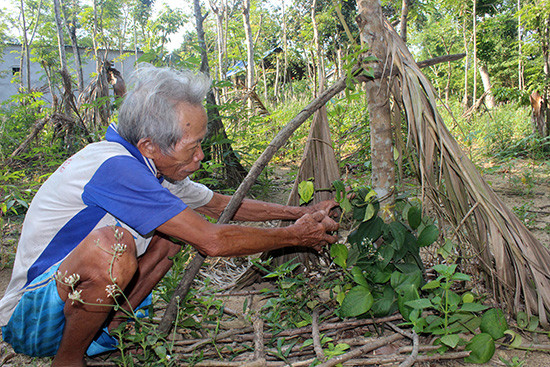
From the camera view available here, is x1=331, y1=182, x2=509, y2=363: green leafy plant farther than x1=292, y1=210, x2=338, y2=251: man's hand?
No

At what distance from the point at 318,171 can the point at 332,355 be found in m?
1.02

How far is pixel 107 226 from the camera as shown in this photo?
1468 mm

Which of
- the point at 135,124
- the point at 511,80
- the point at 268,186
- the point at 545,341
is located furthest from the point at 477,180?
the point at 511,80

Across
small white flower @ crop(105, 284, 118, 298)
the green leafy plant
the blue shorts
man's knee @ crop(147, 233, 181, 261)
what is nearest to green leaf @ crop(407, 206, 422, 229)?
the green leafy plant

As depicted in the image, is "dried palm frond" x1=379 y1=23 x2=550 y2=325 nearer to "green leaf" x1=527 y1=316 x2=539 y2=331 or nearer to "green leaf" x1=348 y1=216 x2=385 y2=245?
"green leaf" x1=527 y1=316 x2=539 y2=331

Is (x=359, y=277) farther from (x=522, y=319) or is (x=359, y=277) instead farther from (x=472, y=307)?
(x=522, y=319)

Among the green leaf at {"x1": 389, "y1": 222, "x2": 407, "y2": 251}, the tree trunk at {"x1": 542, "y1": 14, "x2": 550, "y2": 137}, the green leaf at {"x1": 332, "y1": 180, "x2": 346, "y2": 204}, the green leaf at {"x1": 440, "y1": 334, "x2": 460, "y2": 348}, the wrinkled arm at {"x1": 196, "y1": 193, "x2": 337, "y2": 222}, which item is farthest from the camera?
the tree trunk at {"x1": 542, "y1": 14, "x2": 550, "y2": 137}

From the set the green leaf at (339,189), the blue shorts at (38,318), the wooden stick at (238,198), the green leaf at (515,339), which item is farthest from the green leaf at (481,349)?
the blue shorts at (38,318)

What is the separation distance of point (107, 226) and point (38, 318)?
0.43 m

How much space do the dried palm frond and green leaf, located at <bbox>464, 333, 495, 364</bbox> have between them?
0.94 ft

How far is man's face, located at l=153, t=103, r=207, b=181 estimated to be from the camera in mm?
1548

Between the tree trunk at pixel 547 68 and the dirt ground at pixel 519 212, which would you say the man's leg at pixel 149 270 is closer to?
the dirt ground at pixel 519 212

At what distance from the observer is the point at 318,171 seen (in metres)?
2.16

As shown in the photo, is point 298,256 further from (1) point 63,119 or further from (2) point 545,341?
(1) point 63,119
